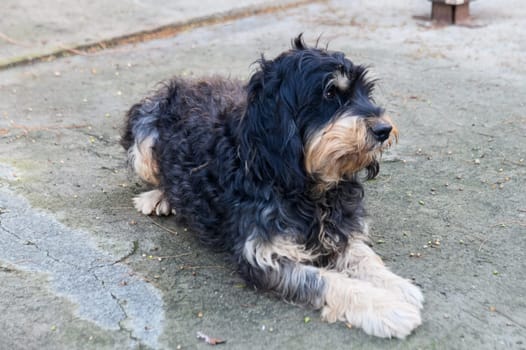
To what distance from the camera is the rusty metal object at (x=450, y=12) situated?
9.52m

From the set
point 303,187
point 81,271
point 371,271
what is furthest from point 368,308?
point 81,271

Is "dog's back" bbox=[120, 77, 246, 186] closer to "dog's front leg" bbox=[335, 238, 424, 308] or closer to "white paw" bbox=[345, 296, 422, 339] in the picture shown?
"dog's front leg" bbox=[335, 238, 424, 308]

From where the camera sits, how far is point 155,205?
15.6 ft

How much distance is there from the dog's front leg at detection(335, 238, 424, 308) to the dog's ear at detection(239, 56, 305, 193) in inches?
23.9

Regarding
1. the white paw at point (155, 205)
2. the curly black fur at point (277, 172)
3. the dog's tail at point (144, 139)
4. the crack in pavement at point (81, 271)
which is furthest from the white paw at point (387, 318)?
the dog's tail at point (144, 139)

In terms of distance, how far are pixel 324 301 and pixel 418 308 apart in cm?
51

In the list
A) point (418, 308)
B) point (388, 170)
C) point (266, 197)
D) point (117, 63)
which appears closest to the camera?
point (418, 308)

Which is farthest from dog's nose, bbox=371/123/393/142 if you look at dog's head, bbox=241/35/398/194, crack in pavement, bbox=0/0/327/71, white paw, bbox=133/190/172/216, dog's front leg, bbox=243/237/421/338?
crack in pavement, bbox=0/0/327/71

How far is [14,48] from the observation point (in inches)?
334

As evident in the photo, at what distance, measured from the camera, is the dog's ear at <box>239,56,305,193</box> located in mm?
3482

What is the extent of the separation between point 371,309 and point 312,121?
3.44ft

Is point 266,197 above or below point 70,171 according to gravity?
above

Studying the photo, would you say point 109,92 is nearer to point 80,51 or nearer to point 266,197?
point 80,51

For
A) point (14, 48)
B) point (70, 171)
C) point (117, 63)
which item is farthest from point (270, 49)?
point (70, 171)
